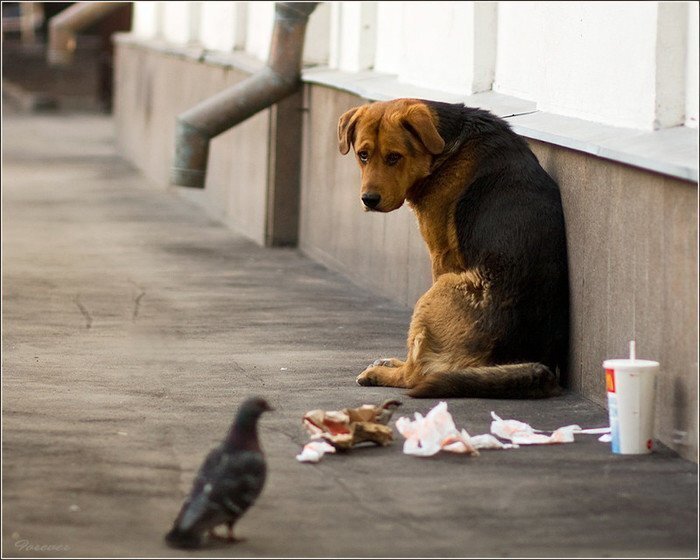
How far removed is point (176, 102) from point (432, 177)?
13.1 metres

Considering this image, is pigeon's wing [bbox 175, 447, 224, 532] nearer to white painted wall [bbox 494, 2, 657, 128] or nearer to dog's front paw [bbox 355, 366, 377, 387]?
dog's front paw [bbox 355, 366, 377, 387]

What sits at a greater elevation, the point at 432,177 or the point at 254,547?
the point at 432,177

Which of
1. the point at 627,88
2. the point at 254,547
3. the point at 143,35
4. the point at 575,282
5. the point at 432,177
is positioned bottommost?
the point at 254,547

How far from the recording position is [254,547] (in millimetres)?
5180

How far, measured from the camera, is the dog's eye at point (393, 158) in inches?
326

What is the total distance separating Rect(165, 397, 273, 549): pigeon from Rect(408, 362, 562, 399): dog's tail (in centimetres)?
248

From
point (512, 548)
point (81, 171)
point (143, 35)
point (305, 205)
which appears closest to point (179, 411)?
point (512, 548)

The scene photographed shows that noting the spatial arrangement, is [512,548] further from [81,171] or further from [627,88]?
[81,171]

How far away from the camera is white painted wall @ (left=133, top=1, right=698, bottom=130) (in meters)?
7.37

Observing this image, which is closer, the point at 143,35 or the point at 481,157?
the point at 481,157

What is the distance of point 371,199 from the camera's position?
27.3 feet

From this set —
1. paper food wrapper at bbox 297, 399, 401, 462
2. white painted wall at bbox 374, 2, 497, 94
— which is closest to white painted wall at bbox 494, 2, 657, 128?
white painted wall at bbox 374, 2, 497, 94

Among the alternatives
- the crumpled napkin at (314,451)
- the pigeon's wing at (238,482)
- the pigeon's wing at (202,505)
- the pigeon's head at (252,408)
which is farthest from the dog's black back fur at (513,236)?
the pigeon's wing at (202,505)

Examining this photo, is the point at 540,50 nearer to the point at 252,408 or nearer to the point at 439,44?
the point at 439,44
